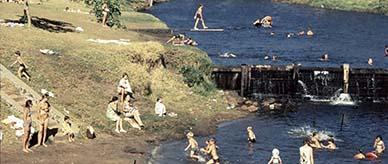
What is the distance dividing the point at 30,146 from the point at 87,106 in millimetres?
6696

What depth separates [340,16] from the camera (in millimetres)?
94375

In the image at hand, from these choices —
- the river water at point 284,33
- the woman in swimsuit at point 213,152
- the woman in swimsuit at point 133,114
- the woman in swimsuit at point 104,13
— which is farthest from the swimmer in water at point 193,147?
the woman in swimsuit at point 104,13

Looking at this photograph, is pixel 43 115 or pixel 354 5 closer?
pixel 43 115

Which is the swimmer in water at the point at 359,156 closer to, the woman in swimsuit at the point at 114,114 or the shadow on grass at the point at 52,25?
the woman in swimsuit at the point at 114,114

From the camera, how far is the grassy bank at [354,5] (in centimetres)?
9825

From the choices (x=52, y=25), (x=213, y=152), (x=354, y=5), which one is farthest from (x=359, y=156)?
(x=354, y=5)

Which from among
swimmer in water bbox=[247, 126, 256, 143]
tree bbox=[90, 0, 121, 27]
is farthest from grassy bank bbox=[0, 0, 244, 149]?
tree bbox=[90, 0, 121, 27]

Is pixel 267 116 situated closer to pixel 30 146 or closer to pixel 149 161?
pixel 149 161

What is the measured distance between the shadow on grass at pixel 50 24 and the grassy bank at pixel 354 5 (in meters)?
54.2

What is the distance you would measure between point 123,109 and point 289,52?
3042cm

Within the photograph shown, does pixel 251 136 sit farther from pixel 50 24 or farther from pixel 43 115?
pixel 50 24

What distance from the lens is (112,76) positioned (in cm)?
4078

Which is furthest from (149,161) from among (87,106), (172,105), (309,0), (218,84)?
(309,0)

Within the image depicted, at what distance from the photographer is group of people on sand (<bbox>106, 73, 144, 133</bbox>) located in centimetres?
3456
